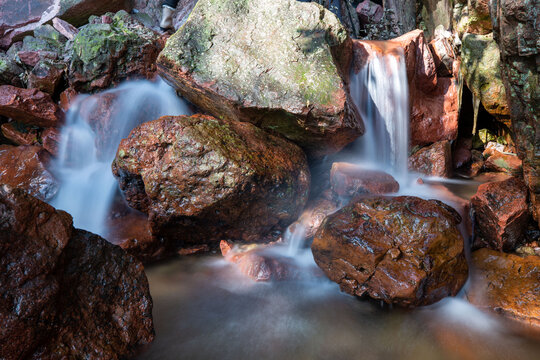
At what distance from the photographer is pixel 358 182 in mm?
4234

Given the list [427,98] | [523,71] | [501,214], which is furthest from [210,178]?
[427,98]

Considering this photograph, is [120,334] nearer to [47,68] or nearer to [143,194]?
[143,194]

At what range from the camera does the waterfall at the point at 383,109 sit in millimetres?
5543

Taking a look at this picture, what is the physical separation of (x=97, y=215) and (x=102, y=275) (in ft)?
8.85

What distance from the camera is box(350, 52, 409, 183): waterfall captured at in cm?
554

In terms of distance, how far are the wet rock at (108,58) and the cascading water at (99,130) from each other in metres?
0.29

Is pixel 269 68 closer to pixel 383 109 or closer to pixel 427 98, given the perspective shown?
pixel 383 109

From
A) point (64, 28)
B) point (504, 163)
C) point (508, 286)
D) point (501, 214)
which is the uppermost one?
point (64, 28)

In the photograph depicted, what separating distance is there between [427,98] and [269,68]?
4154 millimetres

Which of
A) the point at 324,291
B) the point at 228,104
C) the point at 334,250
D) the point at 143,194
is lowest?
the point at 324,291

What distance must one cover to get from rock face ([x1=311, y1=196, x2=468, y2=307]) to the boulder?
3.68 m

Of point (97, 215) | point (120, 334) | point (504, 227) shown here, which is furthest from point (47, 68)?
point (504, 227)

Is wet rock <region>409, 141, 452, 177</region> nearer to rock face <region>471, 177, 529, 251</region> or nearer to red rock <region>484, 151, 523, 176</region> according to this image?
red rock <region>484, 151, 523, 176</region>

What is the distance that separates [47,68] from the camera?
6176mm
